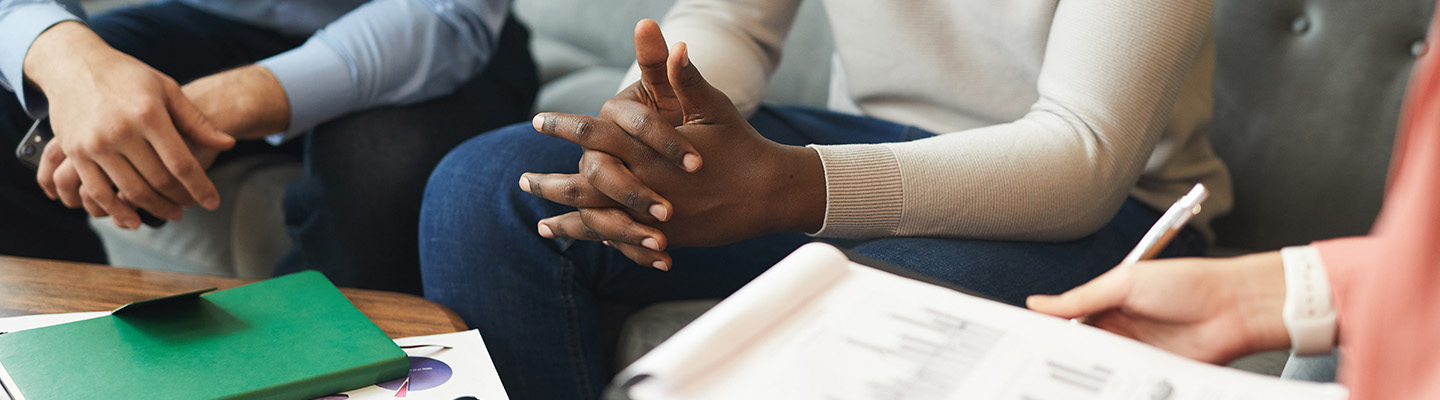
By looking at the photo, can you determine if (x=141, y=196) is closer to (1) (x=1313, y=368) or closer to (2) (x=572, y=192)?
(2) (x=572, y=192)

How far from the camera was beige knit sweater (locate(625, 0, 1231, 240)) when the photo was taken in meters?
0.60

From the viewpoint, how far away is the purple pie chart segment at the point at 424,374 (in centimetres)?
53

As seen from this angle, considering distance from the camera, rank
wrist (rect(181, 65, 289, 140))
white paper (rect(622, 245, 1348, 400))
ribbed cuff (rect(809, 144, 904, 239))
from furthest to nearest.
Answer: wrist (rect(181, 65, 289, 140))
ribbed cuff (rect(809, 144, 904, 239))
white paper (rect(622, 245, 1348, 400))

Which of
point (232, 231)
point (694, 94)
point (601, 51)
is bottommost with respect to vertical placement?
point (232, 231)

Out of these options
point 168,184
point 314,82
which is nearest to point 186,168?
point 168,184

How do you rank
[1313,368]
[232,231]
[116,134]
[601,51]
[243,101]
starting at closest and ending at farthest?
[1313,368], [116,134], [243,101], [232,231], [601,51]

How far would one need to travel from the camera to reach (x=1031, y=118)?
26.1 inches

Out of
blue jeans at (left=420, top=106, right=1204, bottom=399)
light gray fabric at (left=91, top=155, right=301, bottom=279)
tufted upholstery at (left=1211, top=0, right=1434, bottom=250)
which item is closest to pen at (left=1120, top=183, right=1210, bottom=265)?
blue jeans at (left=420, top=106, right=1204, bottom=399)

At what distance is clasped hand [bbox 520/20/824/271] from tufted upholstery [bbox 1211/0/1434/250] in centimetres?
61

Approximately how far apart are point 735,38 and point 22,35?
26.3 inches

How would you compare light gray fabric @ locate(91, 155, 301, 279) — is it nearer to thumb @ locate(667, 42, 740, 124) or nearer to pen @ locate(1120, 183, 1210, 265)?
thumb @ locate(667, 42, 740, 124)

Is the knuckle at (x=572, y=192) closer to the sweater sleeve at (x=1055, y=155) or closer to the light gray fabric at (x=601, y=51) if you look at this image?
the sweater sleeve at (x=1055, y=155)

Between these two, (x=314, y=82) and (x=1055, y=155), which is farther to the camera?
(x=314, y=82)

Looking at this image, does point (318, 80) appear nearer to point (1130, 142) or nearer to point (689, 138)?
point (689, 138)
